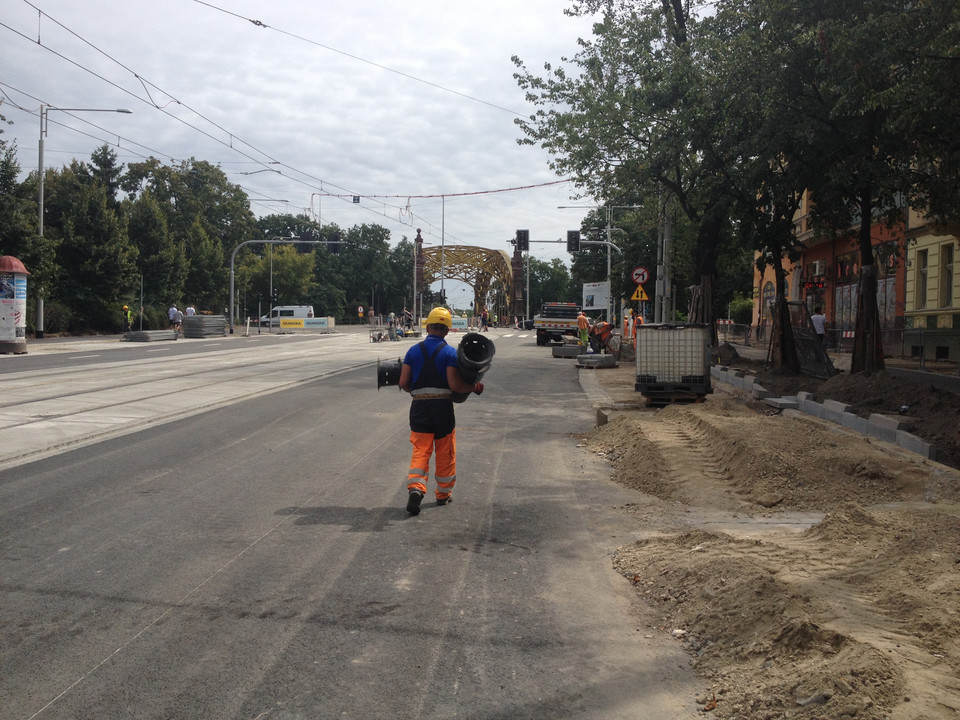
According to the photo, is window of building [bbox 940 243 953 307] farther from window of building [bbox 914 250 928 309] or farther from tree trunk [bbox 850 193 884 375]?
tree trunk [bbox 850 193 884 375]

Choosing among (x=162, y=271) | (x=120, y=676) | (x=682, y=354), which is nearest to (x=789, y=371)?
(x=682, y=354)

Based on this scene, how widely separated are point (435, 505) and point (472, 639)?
313cm

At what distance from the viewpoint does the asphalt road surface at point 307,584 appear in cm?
360

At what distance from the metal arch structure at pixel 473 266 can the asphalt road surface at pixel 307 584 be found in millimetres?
86800

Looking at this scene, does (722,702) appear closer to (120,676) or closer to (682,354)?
→ (120,676)

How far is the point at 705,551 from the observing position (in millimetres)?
5512

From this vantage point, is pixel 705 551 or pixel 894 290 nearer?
pixel 705 551

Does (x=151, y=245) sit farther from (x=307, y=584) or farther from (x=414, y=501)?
(x=307, y=584)

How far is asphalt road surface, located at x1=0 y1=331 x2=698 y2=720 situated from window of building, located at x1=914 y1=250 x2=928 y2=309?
2113 centimetres

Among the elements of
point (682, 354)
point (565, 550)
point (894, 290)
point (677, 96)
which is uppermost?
point (677, 96)

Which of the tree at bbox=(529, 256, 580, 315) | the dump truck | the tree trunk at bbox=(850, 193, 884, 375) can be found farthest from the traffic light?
the tree at bbox=(529, 256, 580, 315)

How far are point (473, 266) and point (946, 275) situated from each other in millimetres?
74300

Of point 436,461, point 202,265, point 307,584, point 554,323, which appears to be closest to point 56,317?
point 202,265

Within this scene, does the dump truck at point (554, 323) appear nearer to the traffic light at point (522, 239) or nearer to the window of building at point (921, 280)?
the traffic light at point (522, 239)
